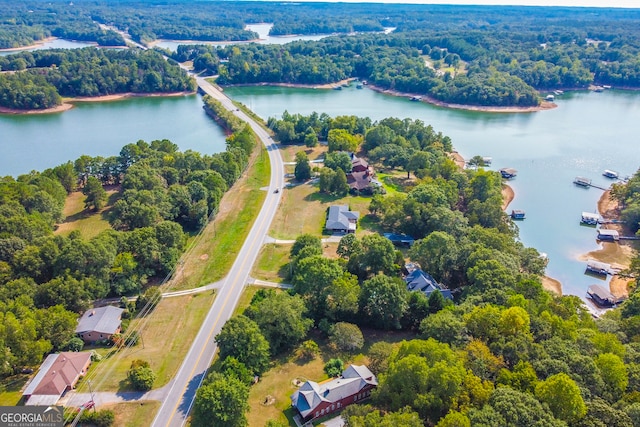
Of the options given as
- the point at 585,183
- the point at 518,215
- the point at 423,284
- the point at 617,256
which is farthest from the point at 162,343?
the point at 585,183

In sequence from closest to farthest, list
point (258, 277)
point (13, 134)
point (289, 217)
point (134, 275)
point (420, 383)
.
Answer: point (420, 383) → point (134, 275) → point (258, 277) → point (289, 217) → point (13, 134)

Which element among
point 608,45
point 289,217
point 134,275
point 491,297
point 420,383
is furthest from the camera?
point 608,45

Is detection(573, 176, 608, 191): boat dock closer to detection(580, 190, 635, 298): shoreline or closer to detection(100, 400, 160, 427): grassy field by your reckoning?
detection(580, 190, 635, 298): shoreline

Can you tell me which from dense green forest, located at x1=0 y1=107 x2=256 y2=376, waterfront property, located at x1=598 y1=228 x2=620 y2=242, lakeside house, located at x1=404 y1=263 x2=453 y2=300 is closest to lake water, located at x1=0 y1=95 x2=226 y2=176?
dense green forest, located at x1=0 y1=107 x2=256 y2=376

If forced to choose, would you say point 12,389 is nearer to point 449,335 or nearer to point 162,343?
point 162,343

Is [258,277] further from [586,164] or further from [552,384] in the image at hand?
[586,164]

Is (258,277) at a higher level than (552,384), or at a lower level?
lower

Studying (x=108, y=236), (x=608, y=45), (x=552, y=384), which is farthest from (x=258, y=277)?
(x=608, y=45)

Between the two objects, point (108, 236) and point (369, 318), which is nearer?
point (369, 318)
